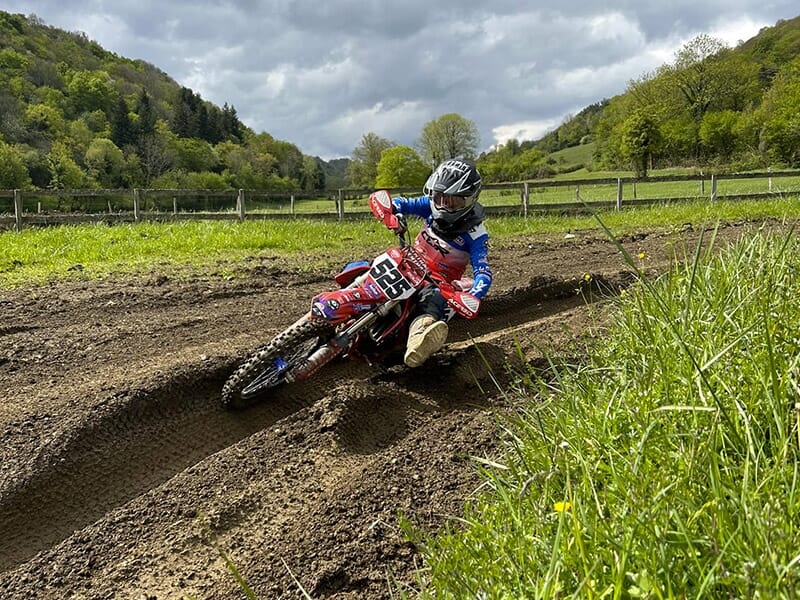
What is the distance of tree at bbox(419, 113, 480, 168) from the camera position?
78125 millimetres

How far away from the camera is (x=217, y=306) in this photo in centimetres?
643

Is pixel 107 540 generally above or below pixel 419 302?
below

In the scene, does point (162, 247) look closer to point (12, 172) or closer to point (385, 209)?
point (385, 209)

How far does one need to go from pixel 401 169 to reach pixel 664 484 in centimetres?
7511

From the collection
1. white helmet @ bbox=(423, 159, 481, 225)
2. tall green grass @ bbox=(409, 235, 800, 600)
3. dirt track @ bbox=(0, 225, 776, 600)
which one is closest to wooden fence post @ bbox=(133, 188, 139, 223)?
dirt track @ bbox=(0, 225, 776, 600)

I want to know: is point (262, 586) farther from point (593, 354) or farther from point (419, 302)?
point (419, 302)

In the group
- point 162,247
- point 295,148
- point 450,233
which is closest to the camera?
point 450,233

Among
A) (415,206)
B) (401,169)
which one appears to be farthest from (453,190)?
(401,169)

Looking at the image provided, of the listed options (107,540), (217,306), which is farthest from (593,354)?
(217,306)

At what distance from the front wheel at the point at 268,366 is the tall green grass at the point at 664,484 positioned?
1.97 m

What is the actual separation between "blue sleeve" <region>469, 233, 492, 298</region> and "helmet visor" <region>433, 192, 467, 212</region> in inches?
14.7

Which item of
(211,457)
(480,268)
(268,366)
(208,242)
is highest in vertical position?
(208,242)

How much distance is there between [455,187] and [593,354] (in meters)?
2.07

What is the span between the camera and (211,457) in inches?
136
